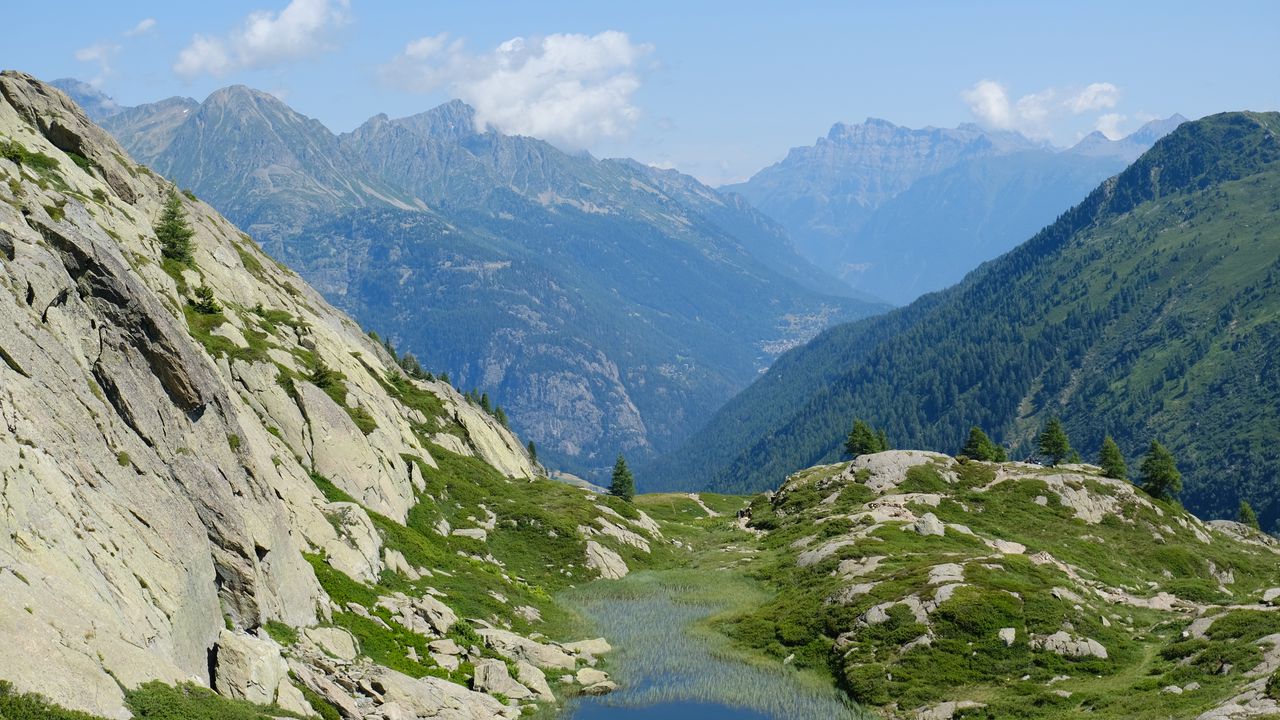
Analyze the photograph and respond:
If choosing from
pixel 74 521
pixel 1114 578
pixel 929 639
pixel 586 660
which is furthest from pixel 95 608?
pixel 1114 578

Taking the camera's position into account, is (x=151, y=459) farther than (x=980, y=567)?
No

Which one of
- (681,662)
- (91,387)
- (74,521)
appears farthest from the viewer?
(681,662)

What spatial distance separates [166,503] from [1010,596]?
49.9 metres

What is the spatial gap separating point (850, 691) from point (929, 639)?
20.1 feet

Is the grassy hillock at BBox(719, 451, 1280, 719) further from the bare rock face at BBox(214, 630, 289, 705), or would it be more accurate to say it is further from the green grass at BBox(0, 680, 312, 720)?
the green grass at BBox(0, 680, 312, 720)

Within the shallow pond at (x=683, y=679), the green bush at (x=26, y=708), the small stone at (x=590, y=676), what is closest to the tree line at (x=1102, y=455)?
the shallow pond at (x=683, y=679)

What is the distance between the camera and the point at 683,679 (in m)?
60.4

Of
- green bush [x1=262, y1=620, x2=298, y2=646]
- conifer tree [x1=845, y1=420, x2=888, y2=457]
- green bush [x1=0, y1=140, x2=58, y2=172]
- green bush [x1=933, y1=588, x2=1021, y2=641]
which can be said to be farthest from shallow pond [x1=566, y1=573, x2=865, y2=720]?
conifer tree [x1=845, y1=420, x2=888, y2=457]

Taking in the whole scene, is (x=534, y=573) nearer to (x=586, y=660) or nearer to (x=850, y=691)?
(x=586, y=660)

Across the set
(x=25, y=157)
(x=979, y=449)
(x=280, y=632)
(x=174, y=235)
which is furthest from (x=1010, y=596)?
(x=979, y=449)

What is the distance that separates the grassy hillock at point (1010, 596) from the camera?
51031 mm

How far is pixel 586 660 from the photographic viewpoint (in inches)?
2442

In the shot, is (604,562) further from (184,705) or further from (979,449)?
(979,449)

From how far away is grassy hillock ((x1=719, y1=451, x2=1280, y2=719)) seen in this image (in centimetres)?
5103
